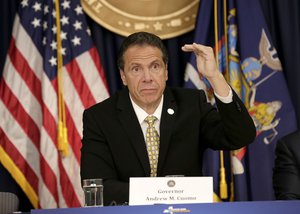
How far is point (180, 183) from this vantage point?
7.85ft

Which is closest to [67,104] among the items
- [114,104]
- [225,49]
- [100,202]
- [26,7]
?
[26,7]

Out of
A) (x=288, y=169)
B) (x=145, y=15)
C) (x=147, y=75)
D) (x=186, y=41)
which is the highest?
(x=145, y=15)

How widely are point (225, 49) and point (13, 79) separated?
176 cm

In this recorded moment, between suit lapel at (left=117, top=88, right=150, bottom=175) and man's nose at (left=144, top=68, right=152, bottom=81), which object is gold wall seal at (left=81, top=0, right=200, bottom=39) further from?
man's nose at (left=144, top=68, right=152, bottom=81)

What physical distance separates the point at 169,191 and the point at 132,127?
963 mm

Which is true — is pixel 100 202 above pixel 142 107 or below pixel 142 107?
below

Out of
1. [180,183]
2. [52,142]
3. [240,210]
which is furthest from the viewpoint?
[52,142]

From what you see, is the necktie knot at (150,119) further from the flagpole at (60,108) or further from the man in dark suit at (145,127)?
the flagpole at (60,108)

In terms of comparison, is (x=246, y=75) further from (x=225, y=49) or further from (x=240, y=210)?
(x=240, y=210)

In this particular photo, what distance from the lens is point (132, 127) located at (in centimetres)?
331

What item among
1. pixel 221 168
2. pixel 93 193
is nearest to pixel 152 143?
pixel 93 193

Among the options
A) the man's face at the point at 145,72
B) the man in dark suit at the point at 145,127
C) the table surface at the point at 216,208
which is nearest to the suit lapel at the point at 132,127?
the man in dark suit at the point at 145,127

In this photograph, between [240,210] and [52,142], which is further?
[52,142]

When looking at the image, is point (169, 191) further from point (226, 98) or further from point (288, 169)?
point (288, 169)
